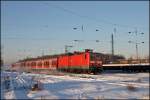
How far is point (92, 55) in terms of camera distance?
43.8 m

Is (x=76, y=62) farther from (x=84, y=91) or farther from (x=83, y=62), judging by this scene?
(x=84, y=91)

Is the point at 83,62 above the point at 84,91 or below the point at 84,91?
above

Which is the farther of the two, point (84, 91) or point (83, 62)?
point (83, 62)

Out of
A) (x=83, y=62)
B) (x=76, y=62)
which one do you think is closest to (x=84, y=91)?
(x=83, y=62)

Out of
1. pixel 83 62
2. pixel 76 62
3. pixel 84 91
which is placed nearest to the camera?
pixel 84 91

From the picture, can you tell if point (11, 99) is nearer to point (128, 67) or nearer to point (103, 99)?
point (103, 99)

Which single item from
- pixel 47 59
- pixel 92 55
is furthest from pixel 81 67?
pixel 47 59

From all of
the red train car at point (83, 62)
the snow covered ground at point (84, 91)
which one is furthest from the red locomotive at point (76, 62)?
the snow covered ground at point (84, 91)

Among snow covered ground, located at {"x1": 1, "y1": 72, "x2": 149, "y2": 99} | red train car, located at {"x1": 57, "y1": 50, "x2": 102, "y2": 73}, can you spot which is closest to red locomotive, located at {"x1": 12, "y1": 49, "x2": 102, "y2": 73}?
red train car, located at {"x1": 57, "y1": 50, "x2": 102, "y2": 73}

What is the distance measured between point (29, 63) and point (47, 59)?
19264 mm

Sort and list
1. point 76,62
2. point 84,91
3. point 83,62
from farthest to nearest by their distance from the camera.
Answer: point 76,62, point 83,62, point 84,91

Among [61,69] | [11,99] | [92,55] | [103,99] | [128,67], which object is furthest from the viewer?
[61,69]

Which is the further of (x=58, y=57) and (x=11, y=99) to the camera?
(x=58, y=57)

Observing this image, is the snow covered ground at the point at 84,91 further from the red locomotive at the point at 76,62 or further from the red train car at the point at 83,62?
the red locomotive at the point at 76,62
